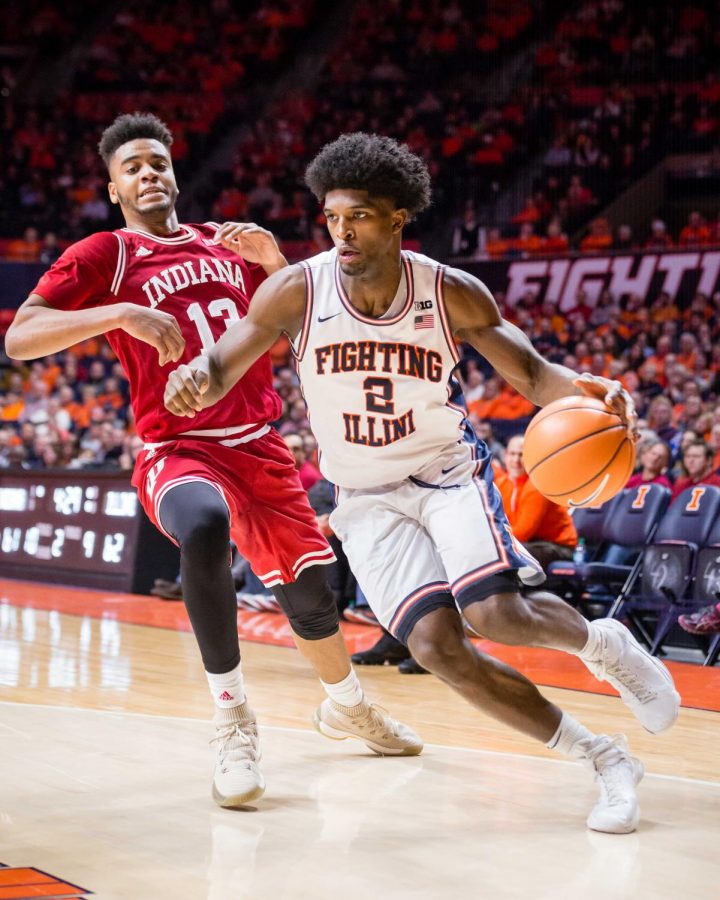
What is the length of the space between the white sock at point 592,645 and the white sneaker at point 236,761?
108 centimetres

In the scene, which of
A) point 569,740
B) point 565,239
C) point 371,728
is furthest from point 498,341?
point 565,239

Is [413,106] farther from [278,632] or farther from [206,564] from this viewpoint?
[206,564]

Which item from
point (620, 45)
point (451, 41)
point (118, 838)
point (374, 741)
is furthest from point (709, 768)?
point (451, 41)

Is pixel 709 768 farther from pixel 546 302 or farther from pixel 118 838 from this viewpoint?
pixel 546 302

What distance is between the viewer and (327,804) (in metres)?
3.77

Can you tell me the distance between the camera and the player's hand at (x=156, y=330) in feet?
11.9

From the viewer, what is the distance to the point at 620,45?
20.3 metres

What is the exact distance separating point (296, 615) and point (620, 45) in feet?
60.1

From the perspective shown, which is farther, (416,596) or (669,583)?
(669,583)

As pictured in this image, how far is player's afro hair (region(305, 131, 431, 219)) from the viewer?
3.70 metres

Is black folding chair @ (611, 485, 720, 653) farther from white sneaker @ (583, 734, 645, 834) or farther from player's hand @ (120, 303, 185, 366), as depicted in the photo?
player's hand @ (120, 303, 185, 366)

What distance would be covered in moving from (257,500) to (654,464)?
4964 millimetres

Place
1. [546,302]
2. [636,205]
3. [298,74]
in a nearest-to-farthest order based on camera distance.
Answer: [546,302], [636,205], [298,74]

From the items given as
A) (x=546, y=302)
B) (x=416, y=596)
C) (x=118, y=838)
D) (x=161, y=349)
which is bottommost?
Result: (x=546, y=302)
